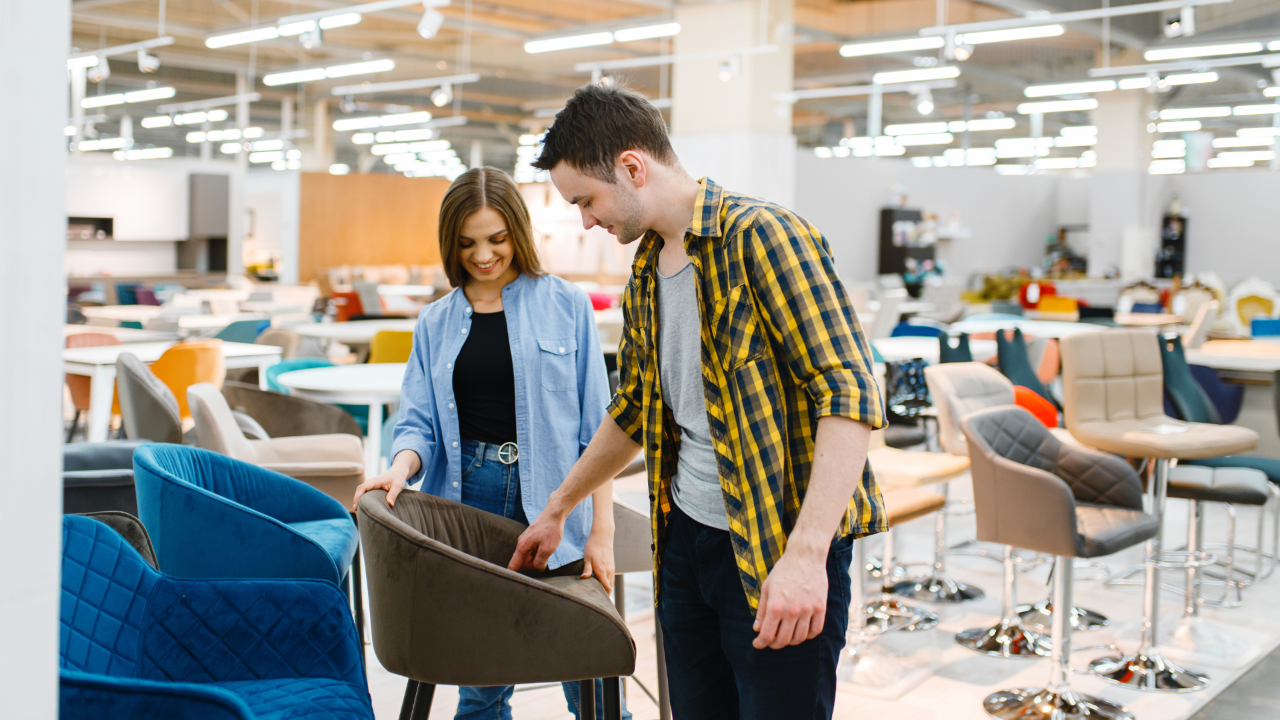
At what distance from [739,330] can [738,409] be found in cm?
11

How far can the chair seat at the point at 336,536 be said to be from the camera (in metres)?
2.58

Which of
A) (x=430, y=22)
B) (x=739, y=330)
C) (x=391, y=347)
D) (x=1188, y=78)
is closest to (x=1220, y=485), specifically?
(x=739, y=330)

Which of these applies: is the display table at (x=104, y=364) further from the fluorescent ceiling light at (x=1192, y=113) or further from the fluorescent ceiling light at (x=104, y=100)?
the fluorescent ceiling light at (x=1192, y=113)

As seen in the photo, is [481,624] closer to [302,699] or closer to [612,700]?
[612,700]

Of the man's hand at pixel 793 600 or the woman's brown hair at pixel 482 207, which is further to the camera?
the woman's brown hair at pixel 482 207

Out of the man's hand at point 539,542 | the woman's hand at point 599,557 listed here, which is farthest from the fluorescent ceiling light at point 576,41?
the man's hand at point 539,542

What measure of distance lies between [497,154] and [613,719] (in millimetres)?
20134

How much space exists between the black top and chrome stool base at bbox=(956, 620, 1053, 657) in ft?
7.64

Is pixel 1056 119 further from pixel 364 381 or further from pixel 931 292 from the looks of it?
pixel 364 381

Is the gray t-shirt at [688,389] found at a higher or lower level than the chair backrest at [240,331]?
higher

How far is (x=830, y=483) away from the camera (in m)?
1.36

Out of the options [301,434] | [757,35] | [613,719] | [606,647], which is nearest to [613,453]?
[606,647]

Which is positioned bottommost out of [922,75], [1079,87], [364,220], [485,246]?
[485,246]

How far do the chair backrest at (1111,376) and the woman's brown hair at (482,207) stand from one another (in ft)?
8.56
